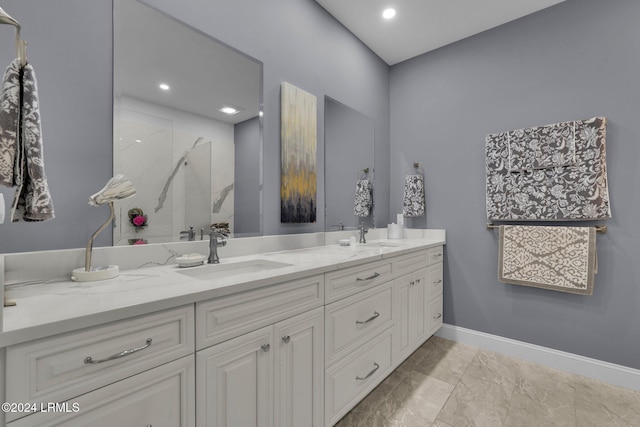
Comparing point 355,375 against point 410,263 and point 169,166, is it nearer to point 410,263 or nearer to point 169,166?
point 410,263

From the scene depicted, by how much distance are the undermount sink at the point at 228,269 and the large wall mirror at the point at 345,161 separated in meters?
0.83

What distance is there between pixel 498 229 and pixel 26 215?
2772 mm

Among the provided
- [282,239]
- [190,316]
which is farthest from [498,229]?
[190,316]

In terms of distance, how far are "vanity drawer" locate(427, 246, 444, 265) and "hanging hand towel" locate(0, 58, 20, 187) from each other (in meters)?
2.37

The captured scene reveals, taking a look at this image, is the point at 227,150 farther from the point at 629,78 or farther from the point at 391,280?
the point at 629,78

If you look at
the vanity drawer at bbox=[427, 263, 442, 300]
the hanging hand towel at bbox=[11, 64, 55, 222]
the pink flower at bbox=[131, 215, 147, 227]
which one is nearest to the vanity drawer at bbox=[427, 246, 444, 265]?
the vanity drawer at bbox=[427, 263, 442, 300]

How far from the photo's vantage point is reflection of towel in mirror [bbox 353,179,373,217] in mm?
2562

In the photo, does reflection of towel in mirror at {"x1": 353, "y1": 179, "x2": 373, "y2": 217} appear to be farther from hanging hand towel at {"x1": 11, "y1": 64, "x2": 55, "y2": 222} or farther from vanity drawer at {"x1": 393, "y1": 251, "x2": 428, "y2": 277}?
hanging hand towel at {"x1": 11, "y1": 64, "x2": 55, "y2": 222}

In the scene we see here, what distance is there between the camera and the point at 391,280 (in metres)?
1.82

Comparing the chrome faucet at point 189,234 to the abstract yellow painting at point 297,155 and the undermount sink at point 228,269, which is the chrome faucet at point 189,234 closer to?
the undermount sink at point 228,269

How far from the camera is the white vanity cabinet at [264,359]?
36.1 inches

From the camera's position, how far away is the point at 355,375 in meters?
1.52

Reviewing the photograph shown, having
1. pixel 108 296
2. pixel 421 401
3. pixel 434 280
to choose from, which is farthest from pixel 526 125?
pixel 108 296

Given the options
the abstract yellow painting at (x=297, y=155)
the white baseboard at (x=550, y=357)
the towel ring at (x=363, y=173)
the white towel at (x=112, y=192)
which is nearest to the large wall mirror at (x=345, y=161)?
the towel ring at (x=363, y=173)
